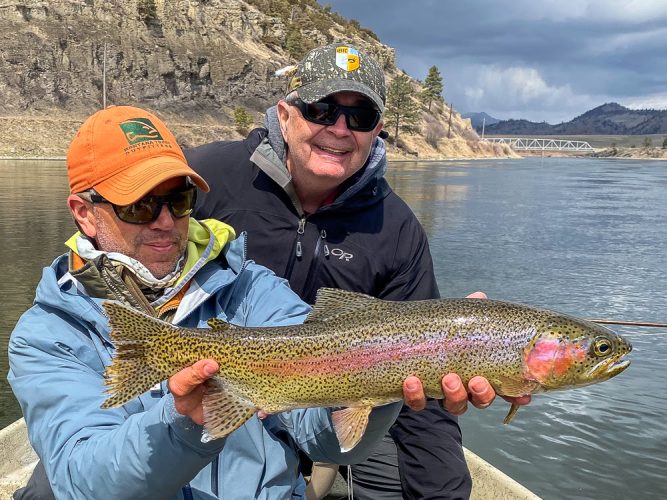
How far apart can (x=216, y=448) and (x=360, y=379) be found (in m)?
0.79

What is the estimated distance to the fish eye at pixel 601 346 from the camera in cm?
320

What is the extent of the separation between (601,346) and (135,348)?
2.38 meters

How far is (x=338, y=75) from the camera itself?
463cm

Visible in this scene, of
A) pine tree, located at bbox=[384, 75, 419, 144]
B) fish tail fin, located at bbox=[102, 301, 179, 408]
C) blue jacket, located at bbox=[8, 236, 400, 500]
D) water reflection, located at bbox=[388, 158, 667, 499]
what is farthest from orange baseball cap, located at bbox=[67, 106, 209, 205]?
pine tree, located at bbox=[384, 75, 419, 144]

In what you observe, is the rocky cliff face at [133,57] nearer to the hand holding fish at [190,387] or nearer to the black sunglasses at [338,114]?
the black sunglasses at [338,114]

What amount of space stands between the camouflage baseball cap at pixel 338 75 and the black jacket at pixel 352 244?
0.62 meters

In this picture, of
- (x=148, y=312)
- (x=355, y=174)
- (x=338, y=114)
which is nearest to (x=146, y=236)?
(x=148, y=312)

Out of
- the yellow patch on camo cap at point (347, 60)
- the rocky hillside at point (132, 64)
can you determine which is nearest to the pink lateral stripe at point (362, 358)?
the yellow patch on camo cap at point (347, 60)

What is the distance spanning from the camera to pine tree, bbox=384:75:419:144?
9894 cm

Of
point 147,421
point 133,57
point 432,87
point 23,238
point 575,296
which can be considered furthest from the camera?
point 432,87

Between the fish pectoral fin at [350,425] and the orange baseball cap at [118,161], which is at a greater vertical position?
the orange baseball cap at [118,161]

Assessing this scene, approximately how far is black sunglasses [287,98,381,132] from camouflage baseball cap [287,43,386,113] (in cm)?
8

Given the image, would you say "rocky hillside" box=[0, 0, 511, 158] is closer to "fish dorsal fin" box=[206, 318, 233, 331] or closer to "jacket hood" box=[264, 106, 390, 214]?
"jacket hood" box=[264, 106, 390, 214]

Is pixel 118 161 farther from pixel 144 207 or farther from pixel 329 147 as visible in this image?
pixel 329 147
